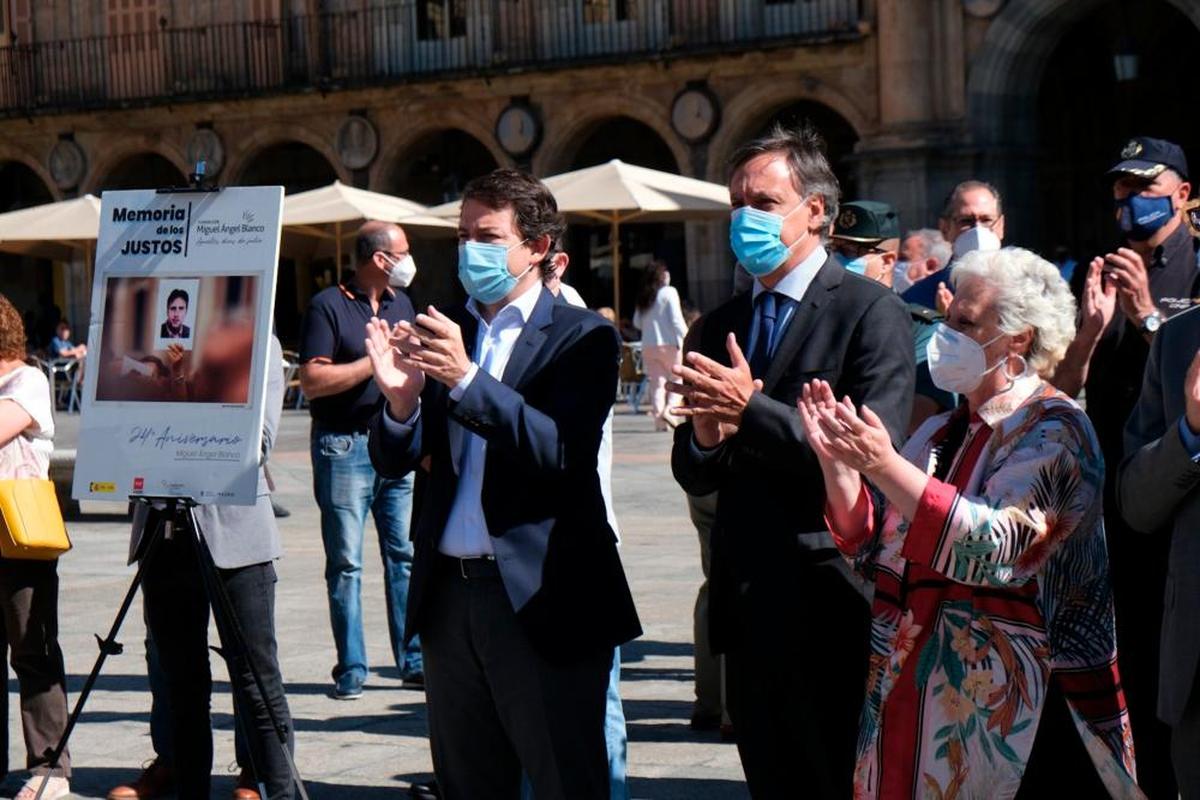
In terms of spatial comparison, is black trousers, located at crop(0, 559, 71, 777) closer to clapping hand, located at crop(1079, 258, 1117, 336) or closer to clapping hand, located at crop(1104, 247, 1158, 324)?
clapping hand, located at crop(1079, 258, 1117, 336)

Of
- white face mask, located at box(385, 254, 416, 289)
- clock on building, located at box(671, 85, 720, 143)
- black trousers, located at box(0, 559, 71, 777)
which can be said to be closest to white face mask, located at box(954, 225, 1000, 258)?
white face mask, located at box(385, 254, 416, 289)

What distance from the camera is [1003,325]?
438 centimetres

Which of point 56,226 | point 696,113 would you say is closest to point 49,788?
point 56,226

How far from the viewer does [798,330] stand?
15.6 feet

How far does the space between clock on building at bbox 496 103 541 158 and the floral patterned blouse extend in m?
25.6

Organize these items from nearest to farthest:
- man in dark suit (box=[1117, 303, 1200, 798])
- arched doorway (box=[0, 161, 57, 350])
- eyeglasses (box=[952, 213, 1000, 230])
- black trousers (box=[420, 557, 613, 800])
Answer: man in dark suit (box=[1117, 303, 1200, 798]), black trousers (box=[420, 557, 613, 800]), eyeglasses (box=[952, 213, 1000, 230]), arched doorway (box=[0, 161, 57, 350])

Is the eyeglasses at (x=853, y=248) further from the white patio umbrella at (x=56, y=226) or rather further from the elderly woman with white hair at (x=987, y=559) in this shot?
the white patio umbrella at (x=56, y=226)

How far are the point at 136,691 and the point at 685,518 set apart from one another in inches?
221

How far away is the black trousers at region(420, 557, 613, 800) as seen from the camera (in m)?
4.71

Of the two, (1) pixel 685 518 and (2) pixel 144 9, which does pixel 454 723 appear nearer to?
(1) pixel 685 518

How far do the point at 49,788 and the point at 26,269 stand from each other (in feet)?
105

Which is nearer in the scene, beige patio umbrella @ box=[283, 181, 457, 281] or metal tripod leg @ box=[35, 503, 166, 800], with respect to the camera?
metal tripod leg @ box=[35, 503, 166, 800]

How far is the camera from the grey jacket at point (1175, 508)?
4.11 m

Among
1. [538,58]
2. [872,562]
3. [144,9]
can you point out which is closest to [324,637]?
[872,562]
